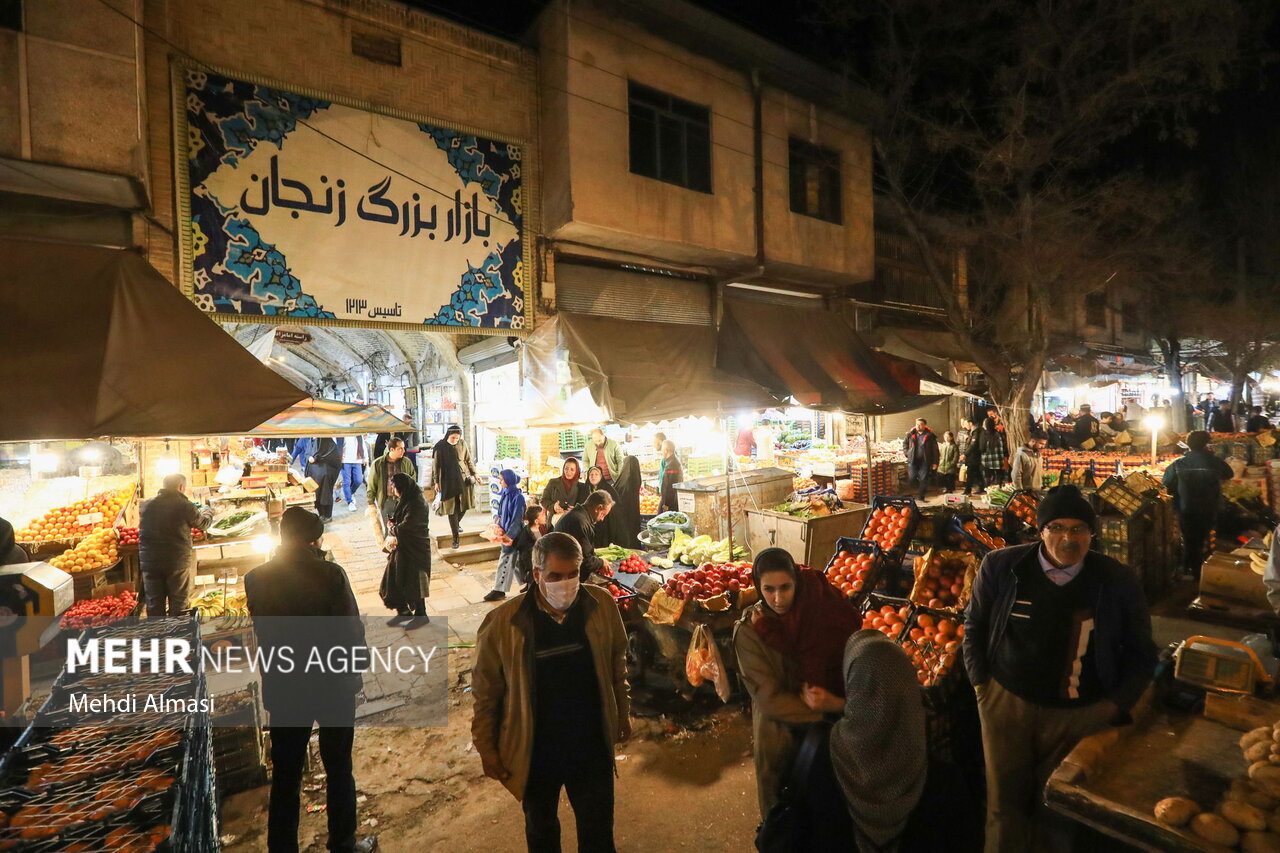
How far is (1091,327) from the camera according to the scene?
74.0ft

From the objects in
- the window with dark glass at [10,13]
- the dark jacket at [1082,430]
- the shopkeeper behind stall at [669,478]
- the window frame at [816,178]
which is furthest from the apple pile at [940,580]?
the dark jacket at [1082,430]

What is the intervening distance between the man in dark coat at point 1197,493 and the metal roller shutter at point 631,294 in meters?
7.66

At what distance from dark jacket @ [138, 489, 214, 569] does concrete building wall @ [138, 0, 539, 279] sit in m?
2.62

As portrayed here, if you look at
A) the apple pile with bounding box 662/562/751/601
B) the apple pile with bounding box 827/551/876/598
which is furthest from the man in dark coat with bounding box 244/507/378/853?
the apple pile with bounding box 827/551/876/598

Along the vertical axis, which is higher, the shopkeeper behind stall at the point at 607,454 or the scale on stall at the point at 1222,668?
the shopkeeper behind stall at the point at 607,454

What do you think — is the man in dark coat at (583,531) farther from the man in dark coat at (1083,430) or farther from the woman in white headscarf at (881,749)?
the man in dark coat at (1083,430)

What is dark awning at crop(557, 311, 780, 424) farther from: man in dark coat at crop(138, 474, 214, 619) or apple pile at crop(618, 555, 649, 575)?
man in dark coat at crop(138, 474, 214, 619)

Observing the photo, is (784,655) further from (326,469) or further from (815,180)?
(326,469)

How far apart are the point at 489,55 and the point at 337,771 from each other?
30.5ft

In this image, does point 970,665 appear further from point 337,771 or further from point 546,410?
point 546,410

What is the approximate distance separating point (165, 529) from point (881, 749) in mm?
7664

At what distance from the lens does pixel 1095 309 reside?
23.0 metres

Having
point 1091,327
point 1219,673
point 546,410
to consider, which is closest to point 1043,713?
point 1219,673

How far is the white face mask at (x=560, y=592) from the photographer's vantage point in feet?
10.1
